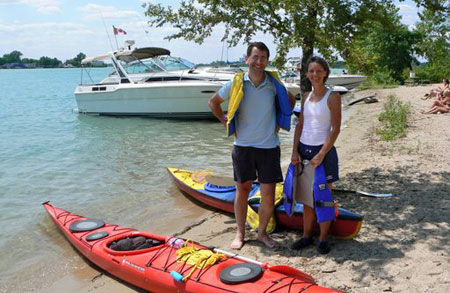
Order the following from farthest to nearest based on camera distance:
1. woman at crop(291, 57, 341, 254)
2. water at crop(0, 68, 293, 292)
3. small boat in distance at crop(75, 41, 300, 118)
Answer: small boat in distance at crop(75, 41, 300, 118) → water at crop(0, 68, 293, 292) → woman at crop(291, 57, 341, 254)

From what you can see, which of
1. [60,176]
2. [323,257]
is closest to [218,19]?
[323,257]

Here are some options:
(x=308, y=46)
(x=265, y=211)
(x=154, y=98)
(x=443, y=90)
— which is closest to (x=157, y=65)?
(x=154, y=98)

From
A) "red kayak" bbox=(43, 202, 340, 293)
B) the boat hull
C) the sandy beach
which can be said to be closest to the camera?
"red kayak" bbox=(43, 202, 340, 293)

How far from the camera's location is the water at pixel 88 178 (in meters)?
5.46

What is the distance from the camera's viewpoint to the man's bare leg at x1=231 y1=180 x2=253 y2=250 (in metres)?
4.32

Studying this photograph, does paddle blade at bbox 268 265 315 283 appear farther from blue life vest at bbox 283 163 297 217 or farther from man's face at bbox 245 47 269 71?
man's face at bbox 245 47 269 71

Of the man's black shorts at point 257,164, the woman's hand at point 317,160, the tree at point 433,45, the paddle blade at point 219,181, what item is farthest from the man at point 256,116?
the tree at point 433,45

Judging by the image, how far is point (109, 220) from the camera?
6551 millimetres

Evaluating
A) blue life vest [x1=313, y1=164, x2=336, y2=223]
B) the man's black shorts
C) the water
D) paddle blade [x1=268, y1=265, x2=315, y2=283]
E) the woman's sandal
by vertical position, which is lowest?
the water

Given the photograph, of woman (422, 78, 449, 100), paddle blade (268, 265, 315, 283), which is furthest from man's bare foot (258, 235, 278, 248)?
woman (422, 78, 449, 100)

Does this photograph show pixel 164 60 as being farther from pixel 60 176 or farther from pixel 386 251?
pixel 386 251

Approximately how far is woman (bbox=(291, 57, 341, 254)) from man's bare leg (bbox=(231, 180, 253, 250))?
60cm

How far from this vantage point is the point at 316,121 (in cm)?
387

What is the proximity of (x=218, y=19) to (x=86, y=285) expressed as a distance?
384cm
